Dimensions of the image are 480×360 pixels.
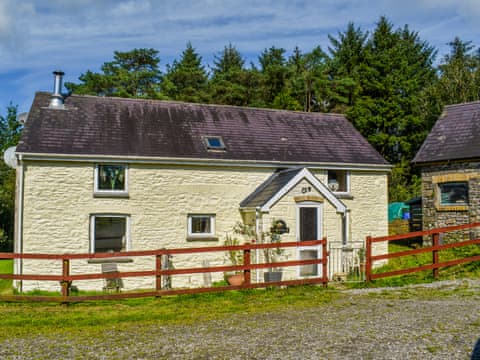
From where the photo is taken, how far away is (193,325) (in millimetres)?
8930

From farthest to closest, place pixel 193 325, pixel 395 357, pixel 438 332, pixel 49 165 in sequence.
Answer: pixel 49 165 → pixel 193 325 → pixel 438 332 → pixel 395 357

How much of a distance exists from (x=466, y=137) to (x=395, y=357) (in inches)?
640

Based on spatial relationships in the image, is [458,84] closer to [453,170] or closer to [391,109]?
[391,109]

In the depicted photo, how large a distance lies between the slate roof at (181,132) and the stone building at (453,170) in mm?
2531

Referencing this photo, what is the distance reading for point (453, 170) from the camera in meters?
20.4

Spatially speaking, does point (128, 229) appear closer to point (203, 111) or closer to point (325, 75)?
point (203, 111)

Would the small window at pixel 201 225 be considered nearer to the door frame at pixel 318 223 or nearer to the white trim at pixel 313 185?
the white trim at pixel 313 185

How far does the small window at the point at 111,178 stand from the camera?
1694 cm

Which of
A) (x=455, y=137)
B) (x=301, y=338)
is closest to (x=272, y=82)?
(x=455, y=137)

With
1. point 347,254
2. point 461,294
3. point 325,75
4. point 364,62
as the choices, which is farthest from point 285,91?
point 461,294

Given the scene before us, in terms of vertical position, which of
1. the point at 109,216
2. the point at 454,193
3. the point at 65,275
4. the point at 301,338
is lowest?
the point at 301,338

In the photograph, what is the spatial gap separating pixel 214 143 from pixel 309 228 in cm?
469

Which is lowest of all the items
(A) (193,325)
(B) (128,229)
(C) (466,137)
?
(A) (193,325)

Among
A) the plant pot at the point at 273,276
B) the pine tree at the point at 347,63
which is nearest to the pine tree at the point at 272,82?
the pine tree at the point at 347,63
